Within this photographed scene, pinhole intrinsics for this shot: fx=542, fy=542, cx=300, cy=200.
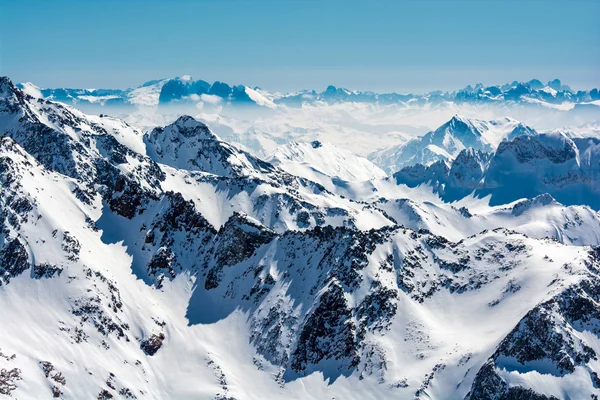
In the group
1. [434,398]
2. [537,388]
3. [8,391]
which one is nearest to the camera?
[8,391]

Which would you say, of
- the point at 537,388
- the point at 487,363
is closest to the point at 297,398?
the point at 487,363

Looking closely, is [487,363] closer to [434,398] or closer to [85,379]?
[434,398]

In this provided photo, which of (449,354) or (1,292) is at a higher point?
(1,292)

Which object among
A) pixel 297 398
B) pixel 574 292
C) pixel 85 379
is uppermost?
pixel 574 292

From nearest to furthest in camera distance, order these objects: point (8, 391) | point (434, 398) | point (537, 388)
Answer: point (8, 391)
point (537, 388)
point (434, 398)

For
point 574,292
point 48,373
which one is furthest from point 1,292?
point 574,292

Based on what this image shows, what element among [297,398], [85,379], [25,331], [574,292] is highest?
[574,292]

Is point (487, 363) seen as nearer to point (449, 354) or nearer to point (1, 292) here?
point (449, 354)

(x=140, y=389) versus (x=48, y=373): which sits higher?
(x=48, y=373)

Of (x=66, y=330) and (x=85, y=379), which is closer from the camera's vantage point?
(x=85, y=379)
